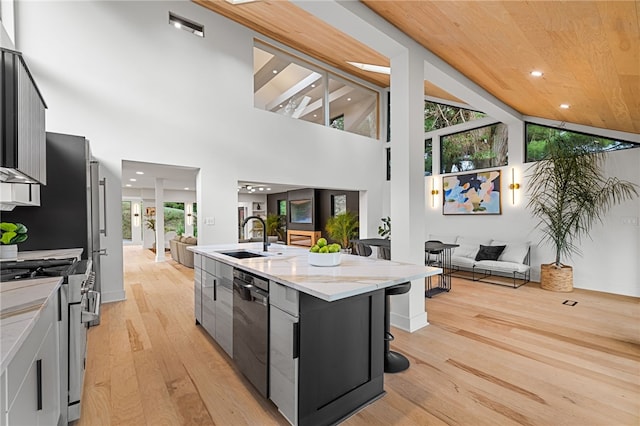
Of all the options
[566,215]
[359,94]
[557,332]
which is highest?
[359,94]

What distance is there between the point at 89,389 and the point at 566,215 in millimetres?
6420

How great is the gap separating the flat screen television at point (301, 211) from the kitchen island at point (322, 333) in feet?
27.5

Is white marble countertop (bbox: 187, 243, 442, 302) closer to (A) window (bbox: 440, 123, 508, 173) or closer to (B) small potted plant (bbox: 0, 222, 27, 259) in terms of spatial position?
(B) small potted plant (bbox: 0, 222, 27, 259)

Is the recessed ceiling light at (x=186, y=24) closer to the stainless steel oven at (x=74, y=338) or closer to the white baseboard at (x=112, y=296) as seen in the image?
the white baseboard at (x=112, y=296)

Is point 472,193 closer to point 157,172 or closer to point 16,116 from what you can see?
point 16,116

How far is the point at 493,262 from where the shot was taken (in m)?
5.29

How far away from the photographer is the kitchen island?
5.43 feet

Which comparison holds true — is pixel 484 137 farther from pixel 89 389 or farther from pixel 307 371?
pixel 89 389

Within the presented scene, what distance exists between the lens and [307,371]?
1.68m

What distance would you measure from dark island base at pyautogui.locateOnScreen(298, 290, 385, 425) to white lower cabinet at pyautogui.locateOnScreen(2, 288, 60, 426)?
1.11 meters

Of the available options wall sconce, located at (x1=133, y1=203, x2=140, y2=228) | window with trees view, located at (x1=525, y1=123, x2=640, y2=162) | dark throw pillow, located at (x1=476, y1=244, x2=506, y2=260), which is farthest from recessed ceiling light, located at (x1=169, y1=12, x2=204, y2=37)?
wall sconce, located at (x1=133, y1=203, x2=140, y2=228)

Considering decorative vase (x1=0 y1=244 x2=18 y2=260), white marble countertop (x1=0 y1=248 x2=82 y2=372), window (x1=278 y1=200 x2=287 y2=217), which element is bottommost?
white marble countertop (x1=0 y1=248 x2=82 y2=372)

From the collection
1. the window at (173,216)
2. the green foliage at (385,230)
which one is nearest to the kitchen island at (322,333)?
the green foliage at (385,230)

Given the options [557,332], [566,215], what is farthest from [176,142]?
[566,215]
